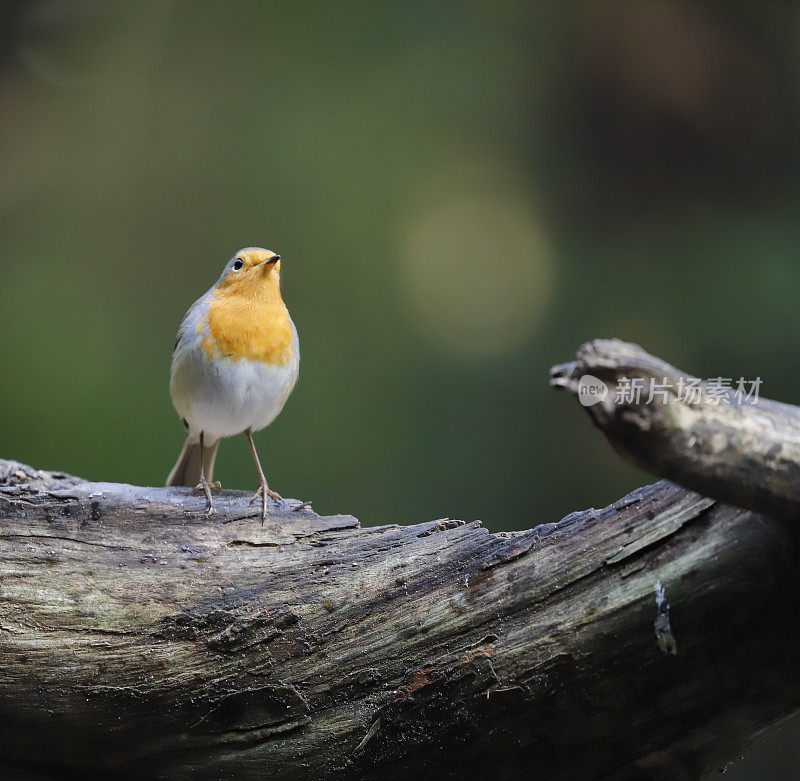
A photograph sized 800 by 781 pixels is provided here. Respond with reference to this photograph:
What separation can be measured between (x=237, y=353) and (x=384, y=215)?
1945mm

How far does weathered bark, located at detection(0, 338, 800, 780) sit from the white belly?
327mm

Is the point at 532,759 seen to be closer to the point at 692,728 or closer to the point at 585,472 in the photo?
the point at 692,728

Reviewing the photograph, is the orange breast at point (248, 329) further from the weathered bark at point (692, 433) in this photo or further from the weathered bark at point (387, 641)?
the weathered bark at point (692, 433)

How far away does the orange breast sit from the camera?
1.83m

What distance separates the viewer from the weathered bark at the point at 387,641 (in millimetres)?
1101

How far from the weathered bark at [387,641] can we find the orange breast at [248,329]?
40cm

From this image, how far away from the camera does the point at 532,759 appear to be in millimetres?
1227

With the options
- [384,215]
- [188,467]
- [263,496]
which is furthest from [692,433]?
[384,215]

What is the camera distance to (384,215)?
362cm

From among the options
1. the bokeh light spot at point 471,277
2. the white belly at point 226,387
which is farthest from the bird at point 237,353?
the bokeh light spot at point 471,277

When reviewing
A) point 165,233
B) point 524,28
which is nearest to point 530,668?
point 165,233

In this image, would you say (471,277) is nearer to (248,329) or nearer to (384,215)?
(384,215)

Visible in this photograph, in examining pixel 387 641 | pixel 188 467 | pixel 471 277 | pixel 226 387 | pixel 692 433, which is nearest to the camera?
pixel 692 433

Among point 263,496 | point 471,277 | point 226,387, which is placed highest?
point 471,277
